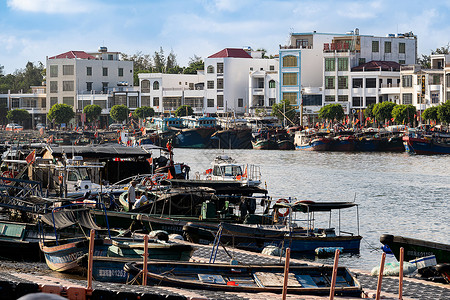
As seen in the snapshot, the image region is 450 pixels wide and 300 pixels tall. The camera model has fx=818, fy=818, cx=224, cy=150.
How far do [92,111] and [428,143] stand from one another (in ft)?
150

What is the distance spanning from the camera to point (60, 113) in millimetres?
100625

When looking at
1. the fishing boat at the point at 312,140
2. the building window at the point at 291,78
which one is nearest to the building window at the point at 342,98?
the building window at the point at 291,78

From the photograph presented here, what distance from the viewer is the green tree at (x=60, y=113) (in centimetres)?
10069

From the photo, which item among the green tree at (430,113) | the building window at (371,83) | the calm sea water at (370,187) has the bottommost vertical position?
the calm sea water at (370,187)

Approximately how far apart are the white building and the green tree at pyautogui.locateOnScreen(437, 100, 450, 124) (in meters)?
43.0

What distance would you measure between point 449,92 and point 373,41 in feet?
55.7

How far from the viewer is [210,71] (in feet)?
335

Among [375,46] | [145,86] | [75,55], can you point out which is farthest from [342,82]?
[75,55]

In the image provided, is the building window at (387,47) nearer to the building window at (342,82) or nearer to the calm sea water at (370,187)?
the building window at (342,82)

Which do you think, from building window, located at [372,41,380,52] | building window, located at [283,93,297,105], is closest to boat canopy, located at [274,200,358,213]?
building window, located at [283,93,297,105]

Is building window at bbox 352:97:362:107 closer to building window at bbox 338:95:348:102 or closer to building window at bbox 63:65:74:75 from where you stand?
building window at bbox 338:95:348:102

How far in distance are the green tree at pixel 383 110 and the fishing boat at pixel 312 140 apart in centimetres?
650

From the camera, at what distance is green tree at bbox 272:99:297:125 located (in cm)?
9112

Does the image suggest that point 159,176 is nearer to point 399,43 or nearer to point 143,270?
point 143,270
